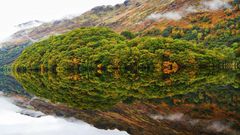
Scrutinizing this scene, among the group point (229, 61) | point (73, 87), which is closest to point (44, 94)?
point (73, 87)

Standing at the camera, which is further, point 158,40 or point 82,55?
point 82,55

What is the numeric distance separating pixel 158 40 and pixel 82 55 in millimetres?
25674

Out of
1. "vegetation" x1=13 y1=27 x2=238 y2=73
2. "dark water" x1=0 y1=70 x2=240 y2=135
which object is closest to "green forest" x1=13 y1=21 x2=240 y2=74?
"vegetation" x1=13 y1=27 x2=238 y2=73

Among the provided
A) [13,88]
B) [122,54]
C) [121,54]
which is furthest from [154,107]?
[13,88]

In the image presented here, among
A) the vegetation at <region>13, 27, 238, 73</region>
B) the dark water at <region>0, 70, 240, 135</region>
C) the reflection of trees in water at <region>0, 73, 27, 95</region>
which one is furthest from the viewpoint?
the vegetation at <region>13, 27, 238, 73</region>

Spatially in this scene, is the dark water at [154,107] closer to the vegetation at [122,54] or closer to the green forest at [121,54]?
the green forest at [121,54]

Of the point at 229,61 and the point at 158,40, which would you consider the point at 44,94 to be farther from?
the point at 229,61

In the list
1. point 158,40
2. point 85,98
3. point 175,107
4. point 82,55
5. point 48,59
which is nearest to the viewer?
point 175,107

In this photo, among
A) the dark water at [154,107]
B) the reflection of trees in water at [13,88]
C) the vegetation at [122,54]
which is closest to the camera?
the dark water at [154,107]

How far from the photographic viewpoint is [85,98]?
62.5 m

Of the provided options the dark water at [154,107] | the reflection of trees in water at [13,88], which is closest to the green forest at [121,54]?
the reflection of trees in water at [13,88]

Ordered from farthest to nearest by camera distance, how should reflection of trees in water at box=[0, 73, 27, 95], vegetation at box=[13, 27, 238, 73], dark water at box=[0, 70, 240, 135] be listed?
vegetation at box=[13, 27, 238, 73], reflection of trees in water at box=[0, 73, 27, 95], dark water at box=[0, 70, 240, 135]

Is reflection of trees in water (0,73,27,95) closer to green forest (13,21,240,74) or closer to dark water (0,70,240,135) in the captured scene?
green forest (13,21,240,74)

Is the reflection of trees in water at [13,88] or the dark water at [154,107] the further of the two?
the reflection of trees in water at [13,88]
